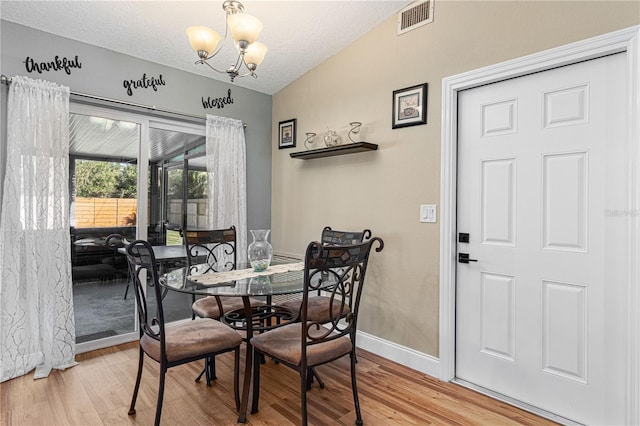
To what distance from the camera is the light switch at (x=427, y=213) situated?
8.66ft

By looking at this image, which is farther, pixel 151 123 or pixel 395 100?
pixel 151 123

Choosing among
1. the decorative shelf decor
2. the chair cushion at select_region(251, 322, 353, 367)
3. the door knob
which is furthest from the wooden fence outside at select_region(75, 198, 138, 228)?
the door knob

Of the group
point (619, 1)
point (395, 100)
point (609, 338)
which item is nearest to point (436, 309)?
point (609, 338)

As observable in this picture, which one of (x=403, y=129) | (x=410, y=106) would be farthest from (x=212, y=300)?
(x=410, y=106)

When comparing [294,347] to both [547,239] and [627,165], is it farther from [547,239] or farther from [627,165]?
[627,165]

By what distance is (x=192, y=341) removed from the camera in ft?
6.49

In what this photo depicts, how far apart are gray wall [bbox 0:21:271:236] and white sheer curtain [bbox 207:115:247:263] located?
16 cm

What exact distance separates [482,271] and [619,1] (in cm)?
167

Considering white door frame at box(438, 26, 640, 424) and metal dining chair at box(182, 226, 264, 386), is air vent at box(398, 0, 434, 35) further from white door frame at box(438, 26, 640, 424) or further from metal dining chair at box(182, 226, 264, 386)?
metal dining chair at box(182, 226, 264, 386)

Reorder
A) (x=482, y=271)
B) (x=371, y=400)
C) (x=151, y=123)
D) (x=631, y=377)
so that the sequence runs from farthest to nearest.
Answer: (x=151, y=123)
(x=482, y=271)
(x=371, y=400)
(x=631, y=377)

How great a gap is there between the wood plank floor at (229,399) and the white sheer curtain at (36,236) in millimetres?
207

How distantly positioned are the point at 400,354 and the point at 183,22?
309 cm

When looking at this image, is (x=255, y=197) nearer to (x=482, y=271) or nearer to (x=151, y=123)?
(x=151, y=123)

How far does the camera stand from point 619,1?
74.0 inches
